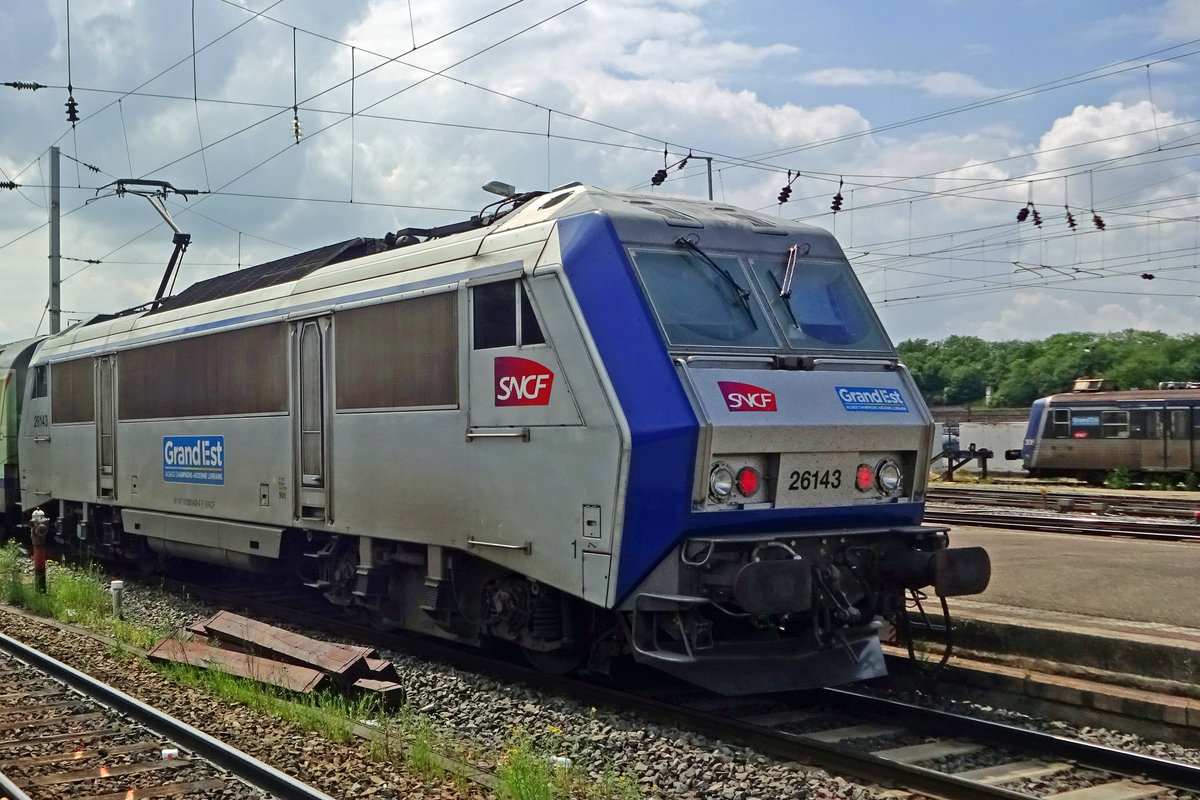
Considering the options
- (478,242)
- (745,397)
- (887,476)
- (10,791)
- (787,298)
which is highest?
(478,242)

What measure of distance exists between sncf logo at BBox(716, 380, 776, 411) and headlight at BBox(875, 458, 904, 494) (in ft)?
3.45

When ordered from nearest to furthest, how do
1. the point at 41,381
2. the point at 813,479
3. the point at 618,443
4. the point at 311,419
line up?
1. the point at 618,443
2. the point at 813,479
3. the point at 311,419
4. the point at 41,381

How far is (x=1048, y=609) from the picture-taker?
9.62m

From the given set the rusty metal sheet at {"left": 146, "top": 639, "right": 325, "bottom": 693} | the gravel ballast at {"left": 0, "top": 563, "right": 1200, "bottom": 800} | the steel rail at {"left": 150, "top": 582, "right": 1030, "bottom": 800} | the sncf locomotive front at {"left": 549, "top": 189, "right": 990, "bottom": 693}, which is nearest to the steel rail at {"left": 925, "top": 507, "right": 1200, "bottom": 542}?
the sncf locomotive front at {"left": 549, "top": 189, "right": 990, "bottom": 693}

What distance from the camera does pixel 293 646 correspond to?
8.84m

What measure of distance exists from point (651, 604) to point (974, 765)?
6.43ft

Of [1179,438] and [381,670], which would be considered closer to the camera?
[381,670]

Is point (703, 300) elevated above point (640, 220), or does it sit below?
below

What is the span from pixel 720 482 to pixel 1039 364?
71913 millimetres

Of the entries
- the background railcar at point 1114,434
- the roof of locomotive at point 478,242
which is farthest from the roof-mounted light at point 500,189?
the background railcar at point 1114,434

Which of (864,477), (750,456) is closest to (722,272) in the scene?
(750,456)

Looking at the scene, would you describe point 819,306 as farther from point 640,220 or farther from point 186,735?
point 186,735

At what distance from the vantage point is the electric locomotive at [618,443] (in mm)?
7164

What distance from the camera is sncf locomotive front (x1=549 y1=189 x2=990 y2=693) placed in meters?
7.09
